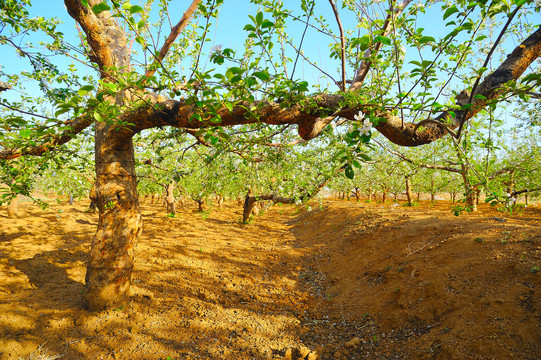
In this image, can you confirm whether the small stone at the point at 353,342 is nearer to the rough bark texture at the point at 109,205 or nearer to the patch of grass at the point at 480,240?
the patch of grass at the point at 480,240

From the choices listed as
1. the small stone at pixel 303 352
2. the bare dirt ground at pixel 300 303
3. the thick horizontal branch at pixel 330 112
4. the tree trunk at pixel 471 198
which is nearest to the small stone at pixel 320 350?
the bare dirt ground at pixel 300 303

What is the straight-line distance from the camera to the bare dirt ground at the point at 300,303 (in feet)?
10.8

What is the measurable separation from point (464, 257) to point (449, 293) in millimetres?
1257

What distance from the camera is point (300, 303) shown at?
5.06 meters

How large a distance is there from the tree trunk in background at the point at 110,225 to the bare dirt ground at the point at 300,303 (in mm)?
378

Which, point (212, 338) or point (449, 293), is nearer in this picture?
point (212, 338)

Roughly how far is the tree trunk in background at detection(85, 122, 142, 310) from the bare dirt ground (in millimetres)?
378

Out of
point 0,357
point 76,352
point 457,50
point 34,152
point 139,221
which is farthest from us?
point 139,221

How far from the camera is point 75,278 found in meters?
5.19

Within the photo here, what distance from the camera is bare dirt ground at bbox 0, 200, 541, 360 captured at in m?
3.30

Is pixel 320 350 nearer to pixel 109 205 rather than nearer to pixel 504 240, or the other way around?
pixel 109 205

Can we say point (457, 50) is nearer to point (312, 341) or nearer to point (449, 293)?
point (449, 293)

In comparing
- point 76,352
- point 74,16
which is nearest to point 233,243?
point 76,352

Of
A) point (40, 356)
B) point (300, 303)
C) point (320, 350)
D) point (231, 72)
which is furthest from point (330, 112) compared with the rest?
point (40, 356)
